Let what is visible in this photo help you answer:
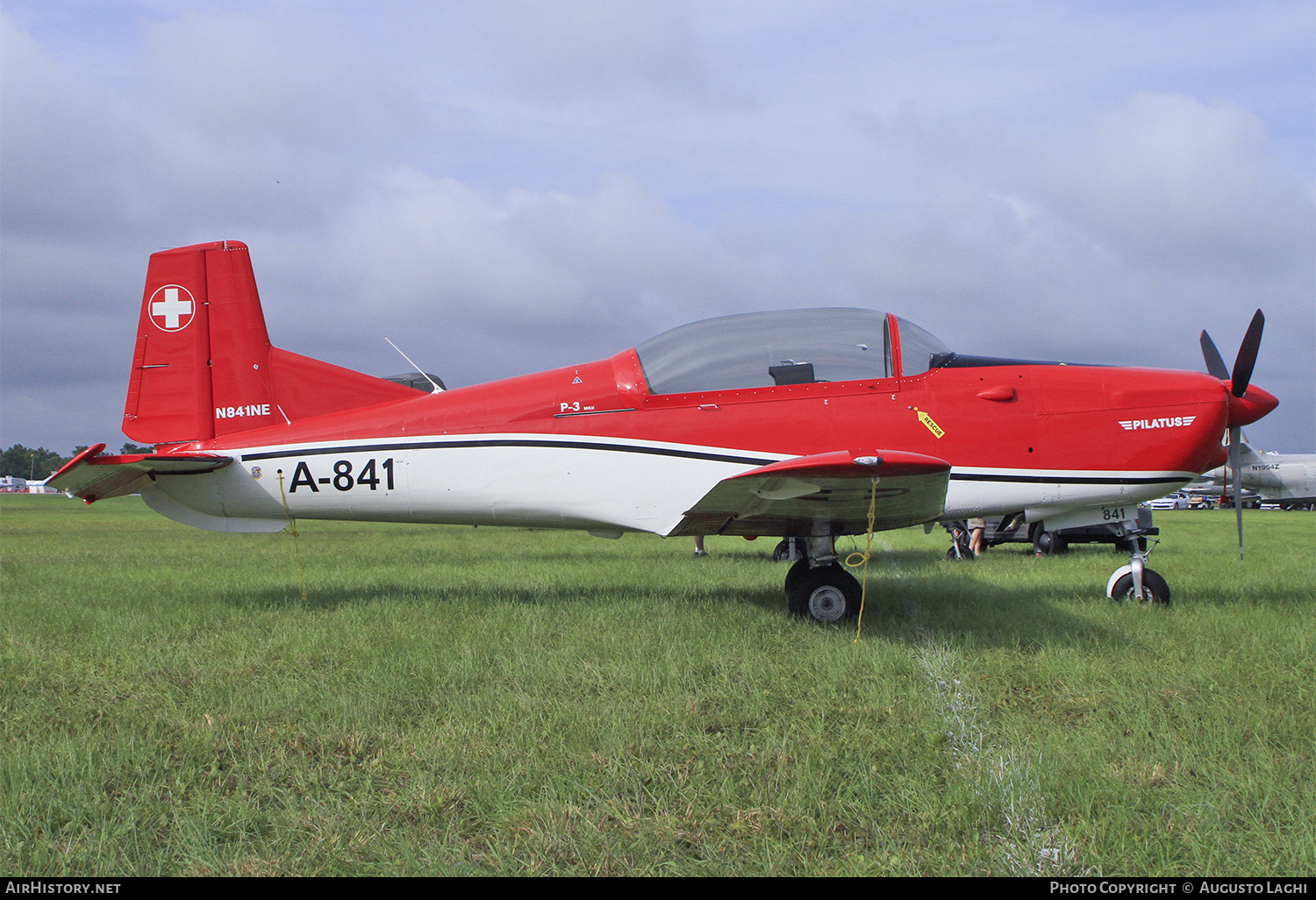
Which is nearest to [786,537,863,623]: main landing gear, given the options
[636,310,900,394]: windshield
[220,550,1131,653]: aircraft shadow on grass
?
[220,550,1131,653]: aircraft shadow on grass

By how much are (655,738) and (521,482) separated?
3236 mm

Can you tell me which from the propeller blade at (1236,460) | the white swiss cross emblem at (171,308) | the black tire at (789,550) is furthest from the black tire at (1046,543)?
the white swiss cross emblem at (171,308)

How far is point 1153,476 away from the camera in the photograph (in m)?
6.16

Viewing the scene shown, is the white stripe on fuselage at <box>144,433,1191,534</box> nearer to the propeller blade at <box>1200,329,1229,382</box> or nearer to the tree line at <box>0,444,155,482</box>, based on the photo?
the propeller blade at <box>1200,329,1229,382</box>

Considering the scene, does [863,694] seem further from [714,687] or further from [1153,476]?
[1153,476]

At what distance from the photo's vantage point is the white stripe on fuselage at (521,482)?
6.11m

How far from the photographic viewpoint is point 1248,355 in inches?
249

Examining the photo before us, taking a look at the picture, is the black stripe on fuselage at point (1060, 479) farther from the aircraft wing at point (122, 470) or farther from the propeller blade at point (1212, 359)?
the aircraft wing at point (122, 470)

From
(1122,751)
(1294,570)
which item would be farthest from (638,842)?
(1294,570)

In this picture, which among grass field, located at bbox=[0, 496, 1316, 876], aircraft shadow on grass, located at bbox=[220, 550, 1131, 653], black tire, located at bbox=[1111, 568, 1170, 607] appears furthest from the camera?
black tire, located at bbox=[1111, 568, 1170, 607]

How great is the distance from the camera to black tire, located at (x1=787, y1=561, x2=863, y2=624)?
5.91 metres

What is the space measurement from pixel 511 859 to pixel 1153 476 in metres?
5.77

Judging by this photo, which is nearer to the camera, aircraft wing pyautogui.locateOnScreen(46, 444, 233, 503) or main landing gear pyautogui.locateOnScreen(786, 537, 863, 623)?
main landing gear pyautogui.locateOnScreen(786, 537, 863, 623)

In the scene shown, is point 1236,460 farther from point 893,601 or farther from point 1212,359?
point 893,601
